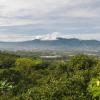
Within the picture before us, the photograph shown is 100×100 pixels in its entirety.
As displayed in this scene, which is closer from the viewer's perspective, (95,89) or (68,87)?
(95,89)

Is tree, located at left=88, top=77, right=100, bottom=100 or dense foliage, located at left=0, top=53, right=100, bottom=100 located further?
dense foliage, located at left=0, top=53, right=100, bottom=100

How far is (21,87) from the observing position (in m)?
52.0

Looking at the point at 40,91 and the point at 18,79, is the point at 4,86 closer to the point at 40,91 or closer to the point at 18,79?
the point at 18,79

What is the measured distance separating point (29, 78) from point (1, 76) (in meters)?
6.33

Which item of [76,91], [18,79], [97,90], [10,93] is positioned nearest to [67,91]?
[76,91]

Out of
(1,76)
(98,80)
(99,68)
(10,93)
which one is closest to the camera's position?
(98,80)

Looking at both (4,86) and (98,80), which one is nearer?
(98,80)

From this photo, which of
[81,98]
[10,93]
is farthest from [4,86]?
[81,98]

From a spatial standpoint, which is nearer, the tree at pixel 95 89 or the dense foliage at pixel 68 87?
the tree at pixel 95 89

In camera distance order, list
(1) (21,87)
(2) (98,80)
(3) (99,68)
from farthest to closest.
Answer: (1) (21,87) → (3) (99,68) → (2) (98,80)

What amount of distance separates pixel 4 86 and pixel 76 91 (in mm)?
18224

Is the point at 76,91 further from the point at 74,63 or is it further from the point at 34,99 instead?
the point at 74,63

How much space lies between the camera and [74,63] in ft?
166

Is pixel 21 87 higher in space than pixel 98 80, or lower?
lower
